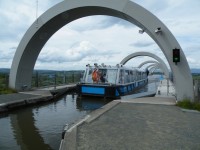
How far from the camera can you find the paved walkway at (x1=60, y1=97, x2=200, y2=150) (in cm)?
551

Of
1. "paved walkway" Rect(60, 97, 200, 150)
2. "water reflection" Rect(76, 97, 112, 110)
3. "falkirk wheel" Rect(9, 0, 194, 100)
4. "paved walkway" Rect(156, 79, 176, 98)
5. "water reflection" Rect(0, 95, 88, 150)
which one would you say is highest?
"falkirk wheel" Rect(9, 0, 194, 100)

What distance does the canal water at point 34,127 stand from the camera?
24.3 ft

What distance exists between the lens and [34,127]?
9.36 metres

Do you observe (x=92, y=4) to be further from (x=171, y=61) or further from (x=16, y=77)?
(x=16, y=77)

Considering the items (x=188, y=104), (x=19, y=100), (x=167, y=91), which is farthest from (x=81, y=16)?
(x=188, y=104)

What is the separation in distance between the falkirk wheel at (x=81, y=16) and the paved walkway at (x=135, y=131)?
3.17 meters

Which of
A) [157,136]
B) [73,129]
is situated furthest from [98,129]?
[157,136]

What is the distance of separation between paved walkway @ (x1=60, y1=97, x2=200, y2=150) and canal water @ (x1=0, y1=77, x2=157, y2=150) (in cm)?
98

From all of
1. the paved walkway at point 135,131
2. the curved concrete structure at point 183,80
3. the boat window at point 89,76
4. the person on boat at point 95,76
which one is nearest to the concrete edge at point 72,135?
the paved walkway at point 135,131

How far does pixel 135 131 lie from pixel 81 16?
10924mm

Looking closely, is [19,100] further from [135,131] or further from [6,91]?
[135,131]

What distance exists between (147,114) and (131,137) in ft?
10.4

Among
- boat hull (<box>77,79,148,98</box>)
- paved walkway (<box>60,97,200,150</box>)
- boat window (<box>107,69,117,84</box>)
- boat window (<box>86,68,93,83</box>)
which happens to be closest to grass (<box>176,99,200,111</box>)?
paved walkway (<box>60,97,200,150</box>)

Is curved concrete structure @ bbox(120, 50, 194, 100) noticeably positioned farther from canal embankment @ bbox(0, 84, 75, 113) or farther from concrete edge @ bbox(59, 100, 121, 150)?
canal embankment @ bbox(0, 84, 75, 113)
